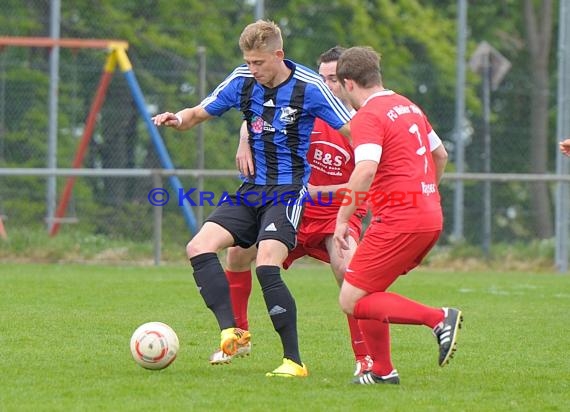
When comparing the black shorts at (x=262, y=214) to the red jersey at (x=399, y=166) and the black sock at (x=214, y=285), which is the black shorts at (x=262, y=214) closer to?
the black sock at (x=214, y=285)

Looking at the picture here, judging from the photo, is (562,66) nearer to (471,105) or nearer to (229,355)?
(471,105)

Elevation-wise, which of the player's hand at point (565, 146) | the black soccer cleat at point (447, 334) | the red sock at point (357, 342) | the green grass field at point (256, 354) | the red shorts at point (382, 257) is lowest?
the green grass field at point (256, 354)

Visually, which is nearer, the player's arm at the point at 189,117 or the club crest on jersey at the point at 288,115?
the club crest on jersey at the point at 288,115

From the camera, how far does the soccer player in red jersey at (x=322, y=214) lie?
24.1ft

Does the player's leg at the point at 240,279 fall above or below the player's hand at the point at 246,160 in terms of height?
below

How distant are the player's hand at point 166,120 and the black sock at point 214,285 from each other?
2.56 feet

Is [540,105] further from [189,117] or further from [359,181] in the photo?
[359,181]

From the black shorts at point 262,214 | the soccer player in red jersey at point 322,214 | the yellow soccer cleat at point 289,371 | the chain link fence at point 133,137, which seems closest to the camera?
the yellow soccer cleat at point 289,371

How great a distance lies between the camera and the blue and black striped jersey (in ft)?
22.6

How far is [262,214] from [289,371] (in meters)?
0.90

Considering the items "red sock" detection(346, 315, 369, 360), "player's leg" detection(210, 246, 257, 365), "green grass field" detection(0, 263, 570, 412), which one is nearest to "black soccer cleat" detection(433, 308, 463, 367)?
"green grass field" detection(0, 263, 570, 412)

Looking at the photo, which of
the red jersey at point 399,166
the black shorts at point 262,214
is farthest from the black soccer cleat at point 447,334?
the black shorts at point 262,214

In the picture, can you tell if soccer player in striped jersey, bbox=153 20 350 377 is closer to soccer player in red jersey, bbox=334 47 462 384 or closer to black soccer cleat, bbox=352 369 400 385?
black soccer cleat, bbox=352 369 400 385

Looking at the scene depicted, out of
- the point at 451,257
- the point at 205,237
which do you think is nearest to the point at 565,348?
the point at 205,237
